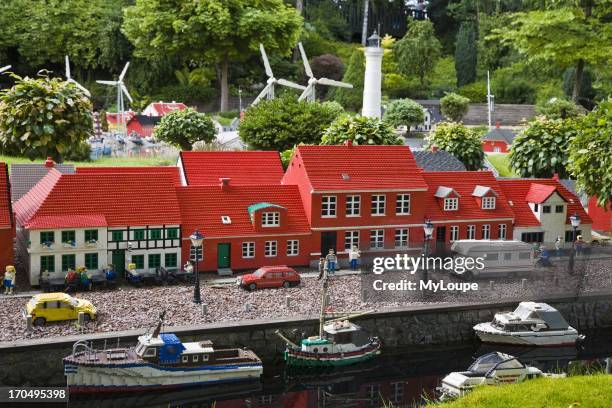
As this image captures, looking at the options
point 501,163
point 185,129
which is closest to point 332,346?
point 185,129

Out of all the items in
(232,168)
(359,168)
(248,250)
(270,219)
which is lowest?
(248,250)

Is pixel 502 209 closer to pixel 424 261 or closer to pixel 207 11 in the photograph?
pixel 424 261

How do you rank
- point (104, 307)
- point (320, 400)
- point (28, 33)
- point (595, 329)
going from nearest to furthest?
1. point (320, 400)
2. point (104, 307)
3. point (595, 329)
4. point (28, 33)

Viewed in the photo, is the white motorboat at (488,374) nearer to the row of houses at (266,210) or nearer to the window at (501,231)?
the row of houses at (266,210)

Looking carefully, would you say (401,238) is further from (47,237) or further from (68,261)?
(47,237)

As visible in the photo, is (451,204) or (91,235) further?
(451,204)

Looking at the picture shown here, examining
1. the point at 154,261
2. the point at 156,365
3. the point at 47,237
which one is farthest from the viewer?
the point at 154,261

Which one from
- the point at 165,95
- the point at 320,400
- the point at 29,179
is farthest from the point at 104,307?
the point at 165,95
